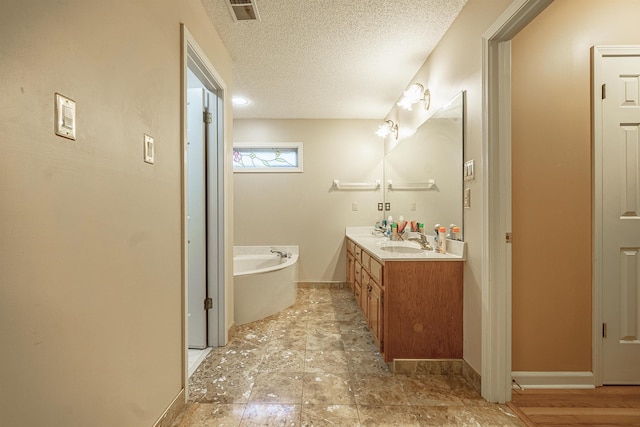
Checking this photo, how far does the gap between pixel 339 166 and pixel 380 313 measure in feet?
8.28

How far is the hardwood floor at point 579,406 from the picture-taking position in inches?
55.2

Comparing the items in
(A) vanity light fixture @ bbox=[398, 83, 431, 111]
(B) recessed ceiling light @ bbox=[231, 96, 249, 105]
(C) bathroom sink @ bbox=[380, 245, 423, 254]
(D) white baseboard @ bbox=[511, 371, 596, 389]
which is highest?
(B) recessed ceiling light @ bbox=[231, 96, 249, 105]

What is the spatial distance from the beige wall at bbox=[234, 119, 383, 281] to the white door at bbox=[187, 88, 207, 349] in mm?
1836

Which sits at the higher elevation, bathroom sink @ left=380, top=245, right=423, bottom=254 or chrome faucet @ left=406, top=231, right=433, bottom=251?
chrome faucet @ left=406, top=231, right=433, bottom=251

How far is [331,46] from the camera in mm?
2275

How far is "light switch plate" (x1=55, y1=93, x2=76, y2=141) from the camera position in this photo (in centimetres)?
77

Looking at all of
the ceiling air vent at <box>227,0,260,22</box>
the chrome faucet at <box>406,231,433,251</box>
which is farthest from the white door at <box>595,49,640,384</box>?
the ceiling air vent at <box>227,0,260,22</box>

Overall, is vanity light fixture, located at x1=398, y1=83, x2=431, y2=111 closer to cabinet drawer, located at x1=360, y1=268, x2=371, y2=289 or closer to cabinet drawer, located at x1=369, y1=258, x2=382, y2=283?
cabinet drawer, located at x1=369, y1=258, x2=382, y2=283

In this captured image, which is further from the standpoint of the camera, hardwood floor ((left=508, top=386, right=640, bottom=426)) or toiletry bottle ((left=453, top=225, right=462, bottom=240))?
toiletry bottle ((left=453, top=225, right=462, bottom=240))

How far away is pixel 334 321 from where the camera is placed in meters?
2.79

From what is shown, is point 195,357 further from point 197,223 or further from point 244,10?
point 244,10

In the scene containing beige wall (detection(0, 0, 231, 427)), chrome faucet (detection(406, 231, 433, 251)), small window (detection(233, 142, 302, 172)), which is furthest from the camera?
small window (detection(233, 142, 302, 172))

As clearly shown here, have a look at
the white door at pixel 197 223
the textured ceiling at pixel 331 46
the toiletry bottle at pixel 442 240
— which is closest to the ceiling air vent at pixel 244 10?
the textured ceiling at pixel 331 46

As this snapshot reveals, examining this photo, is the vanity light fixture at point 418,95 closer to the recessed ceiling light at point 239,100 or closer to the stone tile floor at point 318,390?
the recessed ceiling light at point 239,100
